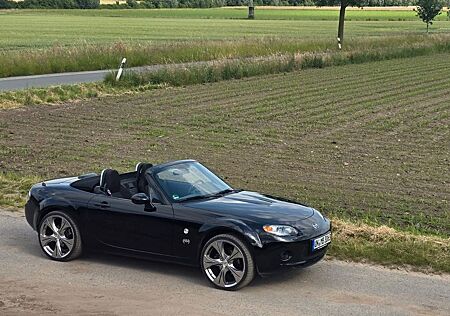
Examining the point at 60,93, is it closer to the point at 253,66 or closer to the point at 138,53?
the point at 253,66

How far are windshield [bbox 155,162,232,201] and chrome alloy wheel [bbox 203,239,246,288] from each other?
2.67 ft

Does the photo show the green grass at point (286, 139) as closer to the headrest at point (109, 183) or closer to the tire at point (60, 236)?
the headrest at point (109, 183)

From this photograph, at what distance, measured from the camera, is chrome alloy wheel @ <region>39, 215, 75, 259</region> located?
10180 mm

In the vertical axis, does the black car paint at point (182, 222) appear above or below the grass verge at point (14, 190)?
above

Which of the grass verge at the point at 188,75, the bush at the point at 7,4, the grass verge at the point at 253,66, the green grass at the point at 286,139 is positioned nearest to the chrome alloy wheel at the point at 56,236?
the green grass at the point at 286,139

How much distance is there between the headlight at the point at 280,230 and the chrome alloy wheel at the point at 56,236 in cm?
245

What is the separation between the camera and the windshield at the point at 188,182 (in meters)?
9.77

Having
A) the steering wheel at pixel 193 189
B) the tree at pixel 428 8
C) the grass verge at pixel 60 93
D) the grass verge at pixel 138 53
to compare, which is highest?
the steering wheel at pixel 193 189

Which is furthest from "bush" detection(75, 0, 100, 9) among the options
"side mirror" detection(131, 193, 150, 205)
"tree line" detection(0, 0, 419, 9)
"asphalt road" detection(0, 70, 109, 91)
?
"side mirror" detection(131, 193, 150, 205)

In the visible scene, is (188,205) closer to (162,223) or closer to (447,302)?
(162,223)

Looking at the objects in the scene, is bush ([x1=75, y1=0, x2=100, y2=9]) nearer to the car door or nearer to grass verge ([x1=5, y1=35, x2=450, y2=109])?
grass verge ([x1=5, y1=35, x2=450, y2=109])

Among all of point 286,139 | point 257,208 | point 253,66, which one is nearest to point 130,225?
point 257,208

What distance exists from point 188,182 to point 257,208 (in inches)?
39.0

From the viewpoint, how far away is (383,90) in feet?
111
